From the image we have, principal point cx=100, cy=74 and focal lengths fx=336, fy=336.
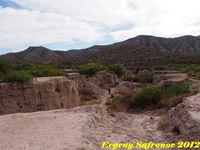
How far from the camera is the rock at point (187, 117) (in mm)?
10188

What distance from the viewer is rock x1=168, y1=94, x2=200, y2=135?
1019 centimetres

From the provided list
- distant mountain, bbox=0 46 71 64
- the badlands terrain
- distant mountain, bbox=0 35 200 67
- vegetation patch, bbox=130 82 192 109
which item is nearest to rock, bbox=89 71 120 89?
vegetation patch, bbox=130 82 192 109

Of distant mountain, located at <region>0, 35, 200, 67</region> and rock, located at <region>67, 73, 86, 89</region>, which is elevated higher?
distant mountain, located at <region>0, 35, 200, 67</region>

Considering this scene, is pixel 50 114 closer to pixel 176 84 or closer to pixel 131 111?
pixel 131 111

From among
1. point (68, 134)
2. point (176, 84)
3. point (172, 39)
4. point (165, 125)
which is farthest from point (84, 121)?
point (172, 39)

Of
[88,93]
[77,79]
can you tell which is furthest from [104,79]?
[88,93]

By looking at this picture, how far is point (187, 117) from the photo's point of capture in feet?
36.8

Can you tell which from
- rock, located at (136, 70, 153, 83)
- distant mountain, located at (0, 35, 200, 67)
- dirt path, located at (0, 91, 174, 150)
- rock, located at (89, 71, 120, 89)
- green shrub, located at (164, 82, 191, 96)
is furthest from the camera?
distant mountain, located at (0, 35, 200, 67)

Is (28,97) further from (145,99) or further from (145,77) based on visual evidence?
(145,77)

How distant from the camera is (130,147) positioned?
31.1 feet

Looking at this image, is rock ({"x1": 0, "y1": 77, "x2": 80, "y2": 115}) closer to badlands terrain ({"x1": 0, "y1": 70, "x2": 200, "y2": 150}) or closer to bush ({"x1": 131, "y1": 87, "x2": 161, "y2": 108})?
badlands terrain ({"x1": 0, "y1": 70, "x2": 200, "y2": 150})

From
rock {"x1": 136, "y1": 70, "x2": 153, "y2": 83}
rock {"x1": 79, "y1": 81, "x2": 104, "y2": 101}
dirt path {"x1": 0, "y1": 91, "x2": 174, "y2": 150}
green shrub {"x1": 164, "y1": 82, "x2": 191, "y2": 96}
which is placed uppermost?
green shrub {"x1": 164, "y1": 82, "x2": 191, "y2": 96}

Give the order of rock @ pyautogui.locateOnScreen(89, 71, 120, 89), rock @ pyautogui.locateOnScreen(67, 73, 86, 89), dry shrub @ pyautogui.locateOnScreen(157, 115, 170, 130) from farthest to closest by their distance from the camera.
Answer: rock @ pyautogui.locateOnScreen(89, 71, 120, 89), rock @ pyautogui.locateOnScreen(67, 73, 86, 89), dry shrub @ pyautogui.locateOnScreen(157, 115, 170, 130)

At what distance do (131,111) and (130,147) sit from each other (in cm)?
976
